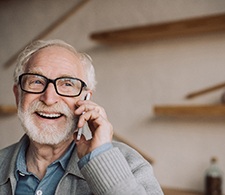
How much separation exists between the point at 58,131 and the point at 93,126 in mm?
141

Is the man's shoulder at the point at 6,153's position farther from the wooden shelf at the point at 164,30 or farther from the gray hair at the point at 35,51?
the wooden shelf at the point at 164,30

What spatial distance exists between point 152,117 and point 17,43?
4.21 feet

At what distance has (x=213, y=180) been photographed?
1924mm

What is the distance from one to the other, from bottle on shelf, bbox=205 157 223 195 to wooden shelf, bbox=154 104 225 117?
0.26 meters

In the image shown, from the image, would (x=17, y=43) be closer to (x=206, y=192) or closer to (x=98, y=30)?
(x=98, y=30)

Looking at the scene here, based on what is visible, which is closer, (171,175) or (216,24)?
(216,24)

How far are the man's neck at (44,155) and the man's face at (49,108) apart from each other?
5 cm

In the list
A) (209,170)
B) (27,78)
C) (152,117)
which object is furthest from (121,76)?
(27,78)

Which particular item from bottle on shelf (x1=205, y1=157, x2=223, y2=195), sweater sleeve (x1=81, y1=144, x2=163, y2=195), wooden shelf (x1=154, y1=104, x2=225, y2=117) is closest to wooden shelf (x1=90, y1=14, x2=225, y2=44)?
wooden shelf (x1=154, y1=104, x2=225, y2=117)

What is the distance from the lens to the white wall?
203 cm

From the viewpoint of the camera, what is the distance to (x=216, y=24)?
74.0 inches

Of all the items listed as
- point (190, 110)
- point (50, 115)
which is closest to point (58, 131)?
point (50, 115)

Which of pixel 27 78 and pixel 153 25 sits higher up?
pixel 153 25

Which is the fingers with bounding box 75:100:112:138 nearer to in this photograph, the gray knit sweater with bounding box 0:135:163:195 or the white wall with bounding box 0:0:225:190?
the gray knit sweater with bounding box 0:135:163:195
